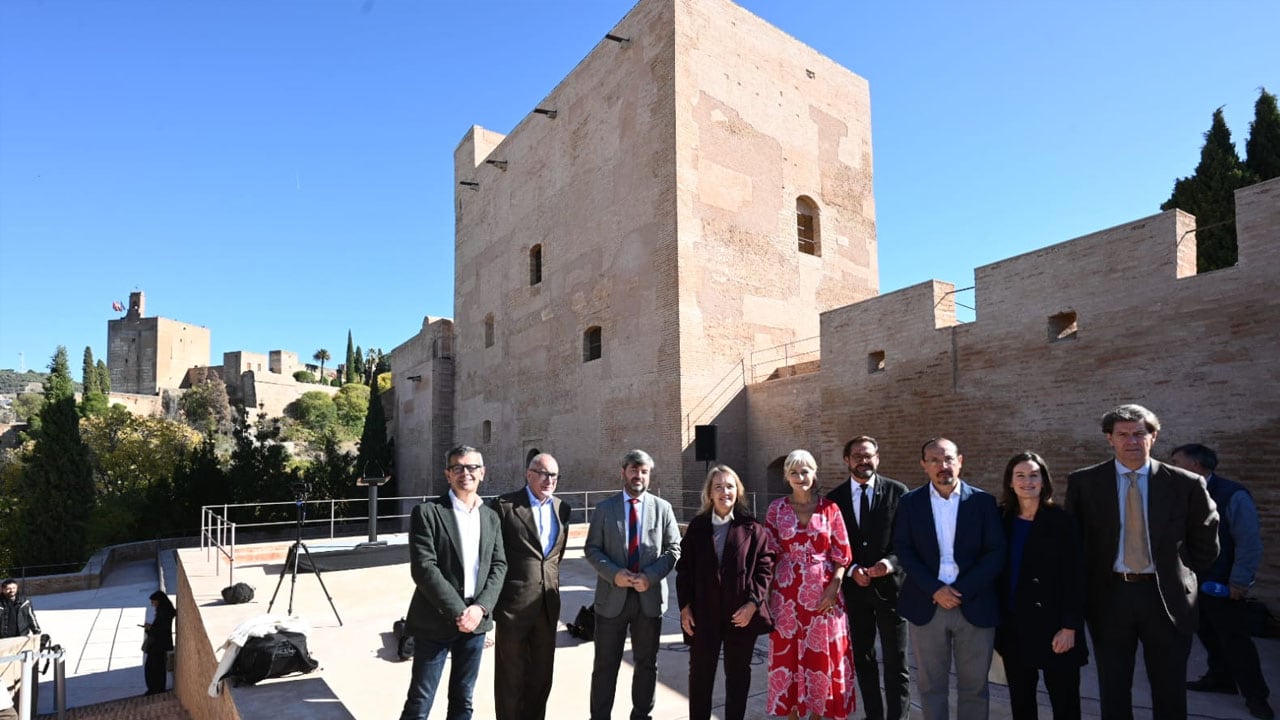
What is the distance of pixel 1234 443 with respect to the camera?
738 centimetres

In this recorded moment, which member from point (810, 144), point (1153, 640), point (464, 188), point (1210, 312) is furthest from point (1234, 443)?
point (464, 188)

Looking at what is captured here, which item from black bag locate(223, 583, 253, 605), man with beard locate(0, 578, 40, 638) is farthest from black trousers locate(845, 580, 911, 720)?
man with beard locate(0, 578, 40, 638)

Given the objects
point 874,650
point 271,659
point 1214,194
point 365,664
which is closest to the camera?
point 874,650

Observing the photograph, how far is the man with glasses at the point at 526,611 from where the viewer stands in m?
3.91

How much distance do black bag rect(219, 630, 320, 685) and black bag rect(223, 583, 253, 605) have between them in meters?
3.01

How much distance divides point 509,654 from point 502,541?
22.9 inches

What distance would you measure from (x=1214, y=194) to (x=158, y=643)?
23.0 metres

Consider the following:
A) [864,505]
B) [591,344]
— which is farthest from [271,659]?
[591,344]

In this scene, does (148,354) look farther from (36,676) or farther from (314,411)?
(36,676)

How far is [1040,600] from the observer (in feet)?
11.7

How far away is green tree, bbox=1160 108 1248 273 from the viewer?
17.0m

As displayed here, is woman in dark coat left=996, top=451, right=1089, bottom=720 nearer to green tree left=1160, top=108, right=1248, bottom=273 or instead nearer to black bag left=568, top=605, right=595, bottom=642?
black bag left=568, top=605, right=595, bottom=642

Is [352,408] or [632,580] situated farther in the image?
[352,408]

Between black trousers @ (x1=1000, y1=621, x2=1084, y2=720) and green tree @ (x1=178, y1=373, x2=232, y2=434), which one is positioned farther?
green tree @ (x1=178, y1=373, x2=232, y2=434)
